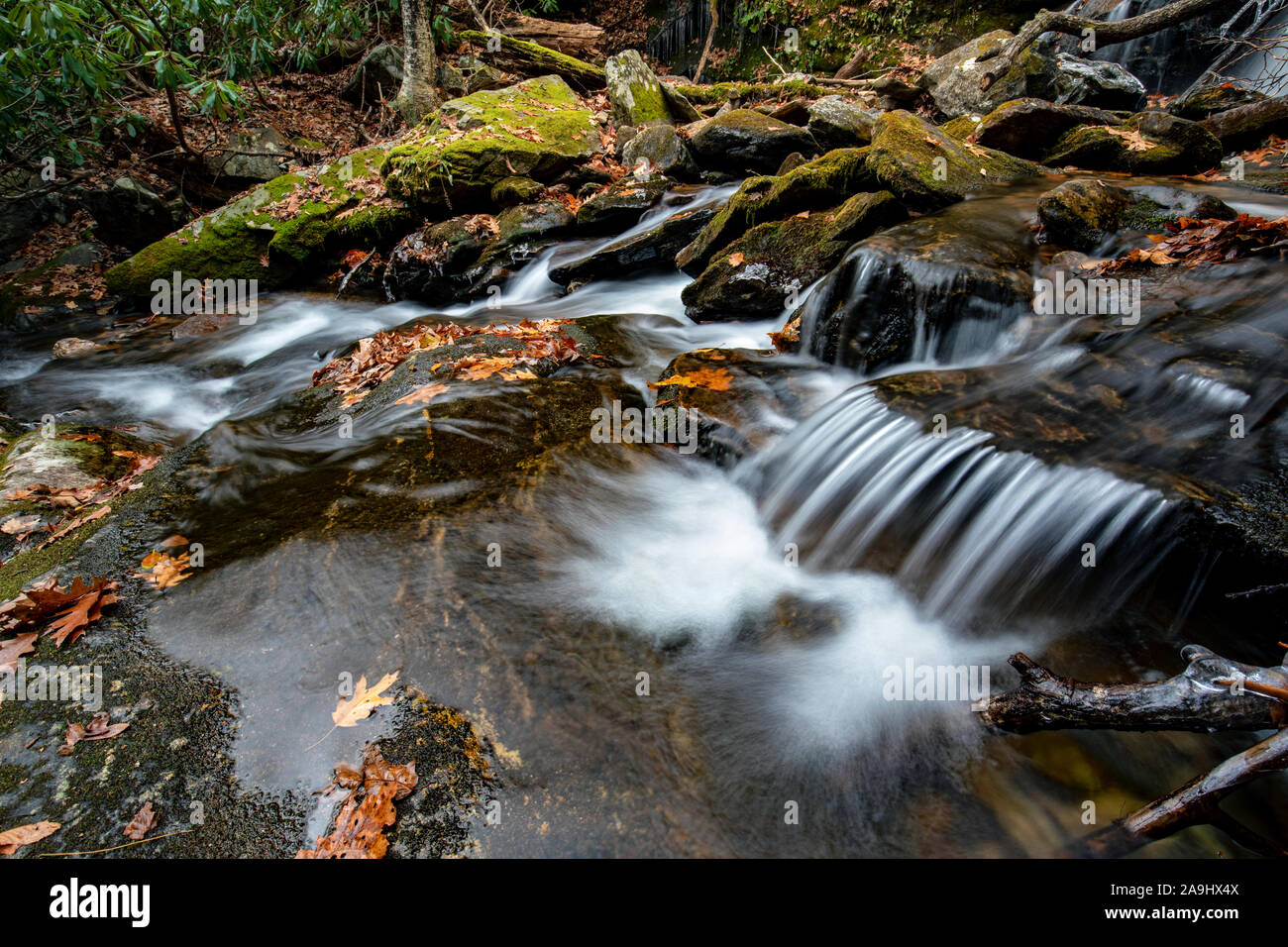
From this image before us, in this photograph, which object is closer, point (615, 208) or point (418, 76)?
point (615, 208)

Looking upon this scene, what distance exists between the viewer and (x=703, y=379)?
5352 millimetres

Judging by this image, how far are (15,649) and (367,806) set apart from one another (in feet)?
6.74

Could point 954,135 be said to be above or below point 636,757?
above

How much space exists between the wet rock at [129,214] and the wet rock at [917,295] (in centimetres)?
1519

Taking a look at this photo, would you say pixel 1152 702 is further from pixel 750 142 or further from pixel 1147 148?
pixel 750 142

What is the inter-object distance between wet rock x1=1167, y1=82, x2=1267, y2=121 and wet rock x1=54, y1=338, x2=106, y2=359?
18081 millimetres

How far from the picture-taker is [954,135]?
9055mm

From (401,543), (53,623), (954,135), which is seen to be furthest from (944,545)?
(954,135)

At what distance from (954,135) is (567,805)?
10783mm

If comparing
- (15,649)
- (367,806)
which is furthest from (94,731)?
(367,806)

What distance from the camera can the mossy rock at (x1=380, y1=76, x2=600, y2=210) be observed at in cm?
1048

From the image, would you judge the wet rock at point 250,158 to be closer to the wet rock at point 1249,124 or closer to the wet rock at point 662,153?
the wet rock at point 662,153

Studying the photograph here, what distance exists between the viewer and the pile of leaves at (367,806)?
2014mm
